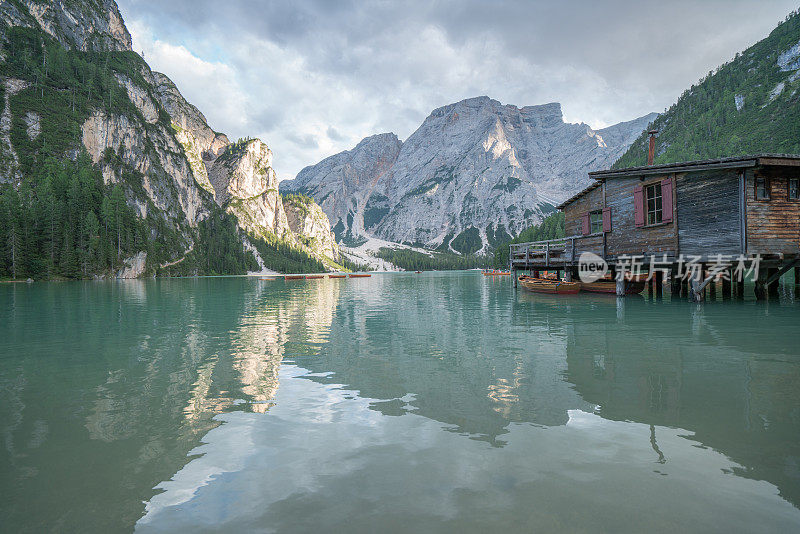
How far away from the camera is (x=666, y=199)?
27156 mm

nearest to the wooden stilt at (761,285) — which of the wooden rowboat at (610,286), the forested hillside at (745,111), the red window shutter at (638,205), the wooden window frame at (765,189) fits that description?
the wooden window frame at (765,189)

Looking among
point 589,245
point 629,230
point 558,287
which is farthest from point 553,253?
point 629,230

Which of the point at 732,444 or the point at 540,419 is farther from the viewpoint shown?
the point at 540,419

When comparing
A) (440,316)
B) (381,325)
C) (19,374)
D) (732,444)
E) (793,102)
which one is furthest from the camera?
(793,102)

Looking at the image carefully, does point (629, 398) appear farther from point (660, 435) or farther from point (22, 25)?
point (22, 25)

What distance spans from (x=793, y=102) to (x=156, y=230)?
9764 inches

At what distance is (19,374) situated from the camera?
1104 centimetres

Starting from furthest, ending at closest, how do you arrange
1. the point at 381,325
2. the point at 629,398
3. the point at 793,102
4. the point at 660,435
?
the point at 793,102
the point at 381,325
the point at 629,398
the point at 660,435

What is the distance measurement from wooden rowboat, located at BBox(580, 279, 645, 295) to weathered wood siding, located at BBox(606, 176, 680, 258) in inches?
157

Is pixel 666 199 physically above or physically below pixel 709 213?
above

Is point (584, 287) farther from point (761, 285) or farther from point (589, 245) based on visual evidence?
point (761, 285)

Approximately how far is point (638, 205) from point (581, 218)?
800 cm

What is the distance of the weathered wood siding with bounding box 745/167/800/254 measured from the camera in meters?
24.0

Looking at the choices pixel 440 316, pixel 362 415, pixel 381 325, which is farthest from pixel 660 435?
pixel 440 316
